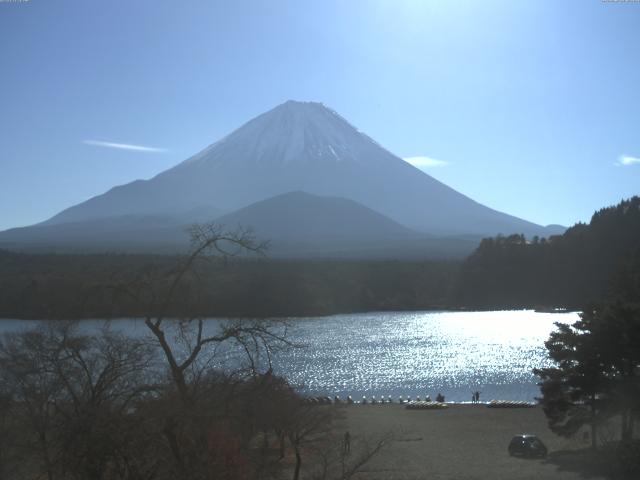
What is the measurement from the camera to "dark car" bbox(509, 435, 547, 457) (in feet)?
38.1

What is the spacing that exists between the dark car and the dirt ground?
0.17 metres

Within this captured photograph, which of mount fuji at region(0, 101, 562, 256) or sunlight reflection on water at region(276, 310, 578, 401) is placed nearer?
sunlight reflection on water at region(276, 310, 578, 401)

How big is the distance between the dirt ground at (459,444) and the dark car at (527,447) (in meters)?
0.17

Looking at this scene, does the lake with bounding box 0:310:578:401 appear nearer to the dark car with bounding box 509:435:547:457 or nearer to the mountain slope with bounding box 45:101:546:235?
the dark car with bounding box 509:435:547:457

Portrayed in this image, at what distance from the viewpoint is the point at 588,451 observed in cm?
1107

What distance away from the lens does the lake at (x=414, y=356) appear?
2155 cm

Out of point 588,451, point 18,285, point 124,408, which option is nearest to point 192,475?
point 124,408

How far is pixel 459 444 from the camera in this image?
1341cm

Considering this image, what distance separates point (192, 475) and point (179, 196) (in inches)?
4568

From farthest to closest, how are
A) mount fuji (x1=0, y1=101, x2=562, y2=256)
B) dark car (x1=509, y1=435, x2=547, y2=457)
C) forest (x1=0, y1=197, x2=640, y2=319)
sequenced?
1. mount fuji (x1=0, y1=101, x2=562, y2=256)
2. forest (x1=0, y1=197, x2=640, y2=319)
3. dark car (x1=509, y1=435, x2=547, y2=457)

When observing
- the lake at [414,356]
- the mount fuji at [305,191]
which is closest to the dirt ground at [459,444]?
the lake at [414,356]

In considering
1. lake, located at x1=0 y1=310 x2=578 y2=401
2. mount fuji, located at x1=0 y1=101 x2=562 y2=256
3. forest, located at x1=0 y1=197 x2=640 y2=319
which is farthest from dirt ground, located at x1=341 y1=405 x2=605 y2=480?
mount fuji, located at x1=0 y1=101 x2=562 y2=256

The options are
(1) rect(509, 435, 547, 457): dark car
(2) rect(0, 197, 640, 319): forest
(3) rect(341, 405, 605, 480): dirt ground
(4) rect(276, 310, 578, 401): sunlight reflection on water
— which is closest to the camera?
(3) rect(341, 405, 605, 480): dirt ground

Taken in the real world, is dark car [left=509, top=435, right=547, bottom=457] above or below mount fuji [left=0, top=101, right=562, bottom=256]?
below
